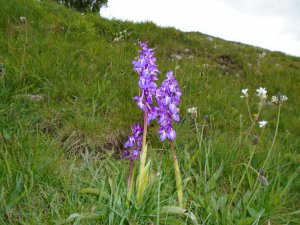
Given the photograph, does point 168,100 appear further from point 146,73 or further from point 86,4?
point 86,4

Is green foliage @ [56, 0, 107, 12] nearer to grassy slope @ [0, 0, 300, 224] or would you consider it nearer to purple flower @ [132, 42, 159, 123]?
grassy slope @ [0, 0, 300, 224]

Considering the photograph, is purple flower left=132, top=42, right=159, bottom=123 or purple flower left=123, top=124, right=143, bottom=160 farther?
purple flower left=123, top=124, right=143, bottom=160

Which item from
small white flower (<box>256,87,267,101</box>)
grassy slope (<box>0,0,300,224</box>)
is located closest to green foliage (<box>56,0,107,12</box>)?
grassy slope (<box>0,0,300,224</box>)

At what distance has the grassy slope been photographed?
3.68 m

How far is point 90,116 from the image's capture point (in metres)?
5.07

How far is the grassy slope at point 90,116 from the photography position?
368 centimetres

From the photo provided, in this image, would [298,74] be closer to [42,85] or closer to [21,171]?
[42,85]

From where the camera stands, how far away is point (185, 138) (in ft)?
17.1

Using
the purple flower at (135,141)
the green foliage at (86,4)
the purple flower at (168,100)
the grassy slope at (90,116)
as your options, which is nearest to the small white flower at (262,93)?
the grassy slope at (90,116)

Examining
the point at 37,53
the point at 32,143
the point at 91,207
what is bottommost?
the point at 91,207

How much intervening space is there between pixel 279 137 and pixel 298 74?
14.6 ft

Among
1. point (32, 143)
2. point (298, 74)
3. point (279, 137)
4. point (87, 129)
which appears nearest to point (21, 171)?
point (32, 143)

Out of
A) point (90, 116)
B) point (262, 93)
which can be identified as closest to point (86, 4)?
point (90, 116)

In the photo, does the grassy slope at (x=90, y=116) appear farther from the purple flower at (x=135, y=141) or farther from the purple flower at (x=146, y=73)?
the purple flower at (x=146, y=73)
